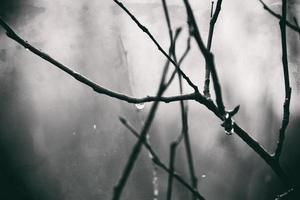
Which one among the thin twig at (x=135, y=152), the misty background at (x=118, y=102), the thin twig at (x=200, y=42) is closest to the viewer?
the thin twig at (x=135, y=152)

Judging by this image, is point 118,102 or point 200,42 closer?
point 200,42

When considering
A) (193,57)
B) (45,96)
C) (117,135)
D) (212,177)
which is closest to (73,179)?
(117,135)

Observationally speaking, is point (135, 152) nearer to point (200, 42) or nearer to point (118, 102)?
point (200, 42)

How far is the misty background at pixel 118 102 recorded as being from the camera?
428 cm

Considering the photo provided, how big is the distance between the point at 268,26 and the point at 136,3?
1.95 meters

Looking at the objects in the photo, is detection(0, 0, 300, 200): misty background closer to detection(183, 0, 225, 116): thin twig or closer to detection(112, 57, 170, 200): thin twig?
detection(183, 0, 225, 116): thin twig

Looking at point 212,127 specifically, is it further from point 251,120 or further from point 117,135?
point 117,135

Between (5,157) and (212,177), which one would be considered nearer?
(5,157)

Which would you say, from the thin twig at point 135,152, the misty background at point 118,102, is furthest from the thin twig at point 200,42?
the misty background at point 118,102

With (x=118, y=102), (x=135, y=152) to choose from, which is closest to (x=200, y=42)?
(x=135, y=152)

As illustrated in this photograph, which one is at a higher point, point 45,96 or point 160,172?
point 45,96

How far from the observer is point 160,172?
4570mm

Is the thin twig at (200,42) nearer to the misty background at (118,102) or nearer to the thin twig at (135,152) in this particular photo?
the thin twig at (135,152)

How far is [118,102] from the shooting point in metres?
4.64
